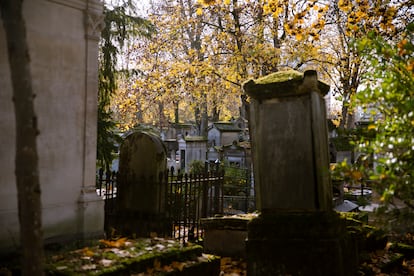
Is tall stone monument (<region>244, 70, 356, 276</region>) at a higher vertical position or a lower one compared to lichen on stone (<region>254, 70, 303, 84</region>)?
lower

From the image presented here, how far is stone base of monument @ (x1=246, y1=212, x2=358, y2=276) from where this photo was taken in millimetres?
4914

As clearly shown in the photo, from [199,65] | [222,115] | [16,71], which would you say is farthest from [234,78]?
[222,115]

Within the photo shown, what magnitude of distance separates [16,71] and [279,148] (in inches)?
127

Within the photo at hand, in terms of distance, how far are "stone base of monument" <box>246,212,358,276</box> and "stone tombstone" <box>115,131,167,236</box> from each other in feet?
8.52

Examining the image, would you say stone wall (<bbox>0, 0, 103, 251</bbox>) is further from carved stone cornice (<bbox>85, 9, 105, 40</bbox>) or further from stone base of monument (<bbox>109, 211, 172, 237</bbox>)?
stone base of monument (<bbox>109, 211, 172, 237</bbox>)

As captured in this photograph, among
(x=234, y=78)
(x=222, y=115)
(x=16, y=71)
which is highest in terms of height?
(x=222, y=115)

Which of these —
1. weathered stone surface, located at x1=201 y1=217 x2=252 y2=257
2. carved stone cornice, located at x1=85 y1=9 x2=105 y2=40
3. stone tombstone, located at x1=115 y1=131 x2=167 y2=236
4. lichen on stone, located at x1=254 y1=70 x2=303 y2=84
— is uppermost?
carved stone cornice, located at x1=85 y1=9 x2=105 y2=40

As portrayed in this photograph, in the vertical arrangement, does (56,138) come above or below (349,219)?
above

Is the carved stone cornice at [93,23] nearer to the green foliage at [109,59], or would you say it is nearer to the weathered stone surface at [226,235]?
the weathered stone surface at [226,235]

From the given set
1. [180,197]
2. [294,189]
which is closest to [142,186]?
[180,197]

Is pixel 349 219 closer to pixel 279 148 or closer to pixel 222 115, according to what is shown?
pixel 279 148

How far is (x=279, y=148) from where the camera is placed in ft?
17.4

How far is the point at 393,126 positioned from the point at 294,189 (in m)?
1.73

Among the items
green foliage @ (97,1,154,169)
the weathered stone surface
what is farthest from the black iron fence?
green foliage @ (97,1,154,169)
